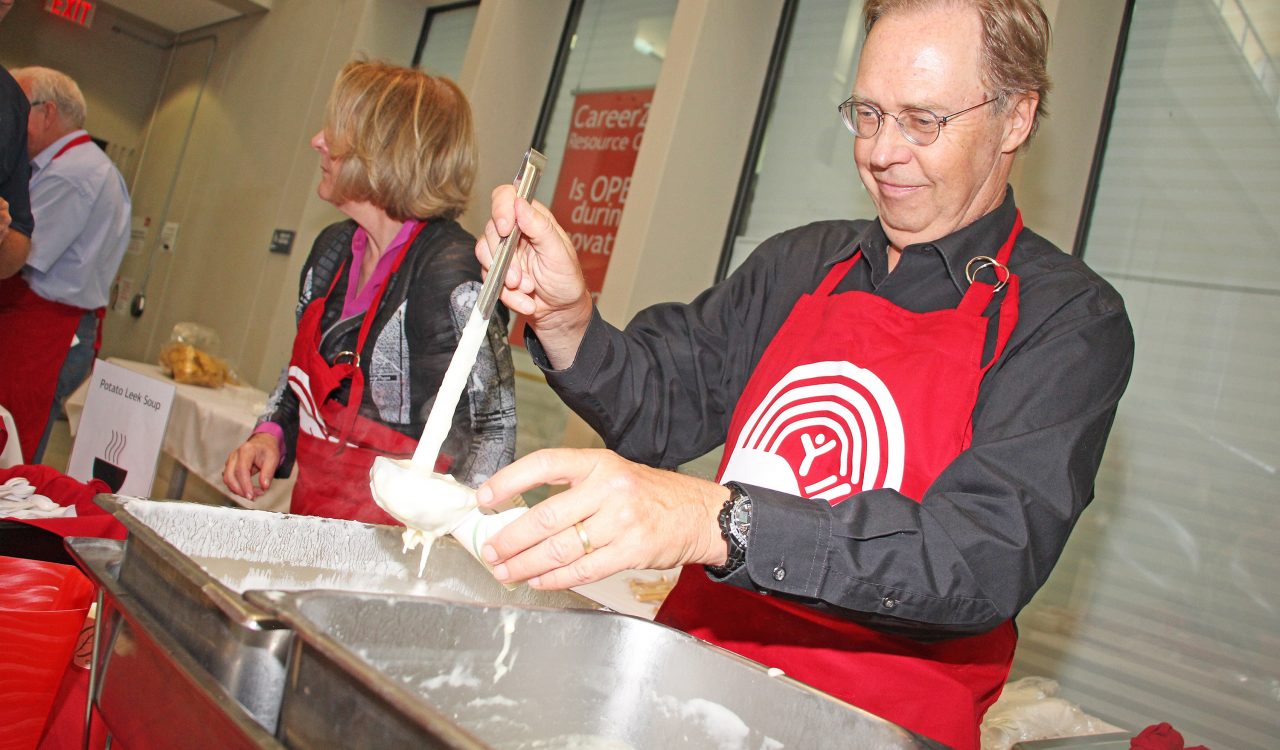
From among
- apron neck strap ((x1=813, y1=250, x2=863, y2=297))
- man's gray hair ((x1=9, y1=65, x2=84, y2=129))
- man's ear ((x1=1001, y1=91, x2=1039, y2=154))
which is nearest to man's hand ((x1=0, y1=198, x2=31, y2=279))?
man's gray hair ((x1=9, y1=65, x2=84, y2=129))

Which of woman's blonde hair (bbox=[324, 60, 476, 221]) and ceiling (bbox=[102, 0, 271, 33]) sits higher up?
ceiling (bbox=[102, 0, 271, 33])

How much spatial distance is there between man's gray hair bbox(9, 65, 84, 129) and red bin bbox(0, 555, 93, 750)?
2.44 meters

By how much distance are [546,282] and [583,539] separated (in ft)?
1.58

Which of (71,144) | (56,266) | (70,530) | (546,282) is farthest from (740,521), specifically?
(71,144)

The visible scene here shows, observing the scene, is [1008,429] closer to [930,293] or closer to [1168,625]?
[930,293]

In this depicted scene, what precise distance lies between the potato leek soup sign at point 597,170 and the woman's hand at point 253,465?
216cm

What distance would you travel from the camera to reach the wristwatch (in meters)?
0.87

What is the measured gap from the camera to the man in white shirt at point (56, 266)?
276 centimetres

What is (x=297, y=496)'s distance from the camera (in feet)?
6.27

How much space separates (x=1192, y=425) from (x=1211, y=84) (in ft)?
3.27

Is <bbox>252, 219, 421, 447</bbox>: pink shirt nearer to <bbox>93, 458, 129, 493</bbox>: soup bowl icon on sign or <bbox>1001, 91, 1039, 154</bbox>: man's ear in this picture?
<bbox>93, 458, 129, 493</bbox>: soup bowl icon on sign

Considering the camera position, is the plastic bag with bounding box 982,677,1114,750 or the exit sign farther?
the exit sign

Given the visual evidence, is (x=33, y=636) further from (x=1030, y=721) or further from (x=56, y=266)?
(x=56, y=266)

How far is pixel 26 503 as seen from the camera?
4.88 feet
